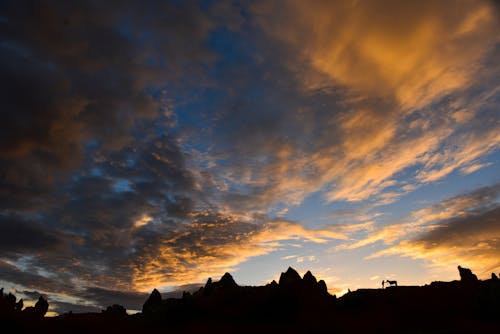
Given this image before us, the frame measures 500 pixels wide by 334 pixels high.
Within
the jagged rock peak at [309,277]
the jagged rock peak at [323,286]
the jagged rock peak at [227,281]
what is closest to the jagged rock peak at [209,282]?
the jagged rock peak at [227,281]

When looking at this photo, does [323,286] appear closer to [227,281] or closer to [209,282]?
[227,281]

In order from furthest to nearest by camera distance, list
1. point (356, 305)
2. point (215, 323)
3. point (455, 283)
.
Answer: point (455, 283) < point (356, 305) < point (215, 323)

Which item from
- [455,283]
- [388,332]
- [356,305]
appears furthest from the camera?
[455,283]

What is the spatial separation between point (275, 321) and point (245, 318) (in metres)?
3.29

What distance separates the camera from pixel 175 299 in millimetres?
37000

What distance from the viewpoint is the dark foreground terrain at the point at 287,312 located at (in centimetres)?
2983

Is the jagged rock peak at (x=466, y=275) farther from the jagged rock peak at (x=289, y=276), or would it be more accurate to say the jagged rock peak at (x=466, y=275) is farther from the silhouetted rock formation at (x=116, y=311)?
the silhouetted rock formation at (x=116, y=311)

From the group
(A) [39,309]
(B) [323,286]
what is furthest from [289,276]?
(A) [39,309]

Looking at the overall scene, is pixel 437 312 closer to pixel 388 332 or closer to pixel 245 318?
pixel 388 332

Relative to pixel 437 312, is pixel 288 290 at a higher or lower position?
higher

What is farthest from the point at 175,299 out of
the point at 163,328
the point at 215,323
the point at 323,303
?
the point at 323,303

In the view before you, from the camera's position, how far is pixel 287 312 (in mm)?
34406

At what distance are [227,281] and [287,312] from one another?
10424mm

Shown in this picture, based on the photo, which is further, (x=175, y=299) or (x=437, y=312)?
(x=175, y=299)
